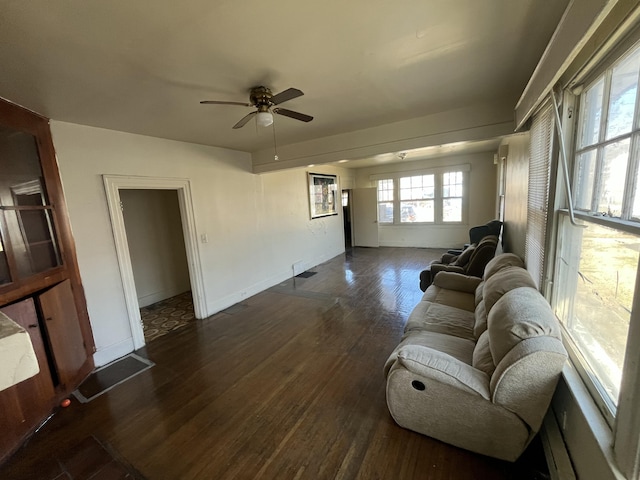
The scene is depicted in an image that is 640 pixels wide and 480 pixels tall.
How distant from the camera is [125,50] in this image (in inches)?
55.6

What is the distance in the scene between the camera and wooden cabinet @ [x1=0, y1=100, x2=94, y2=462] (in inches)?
72.3

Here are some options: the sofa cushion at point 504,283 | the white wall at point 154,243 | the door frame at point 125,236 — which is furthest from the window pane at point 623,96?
the white wall at point 154,243

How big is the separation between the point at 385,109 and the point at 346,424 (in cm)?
269

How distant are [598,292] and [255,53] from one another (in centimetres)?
216

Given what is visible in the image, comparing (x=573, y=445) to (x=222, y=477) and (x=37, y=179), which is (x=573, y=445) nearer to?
(x=222, y=477)

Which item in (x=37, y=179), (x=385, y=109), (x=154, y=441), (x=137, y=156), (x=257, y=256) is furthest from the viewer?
(x=257, y=256)

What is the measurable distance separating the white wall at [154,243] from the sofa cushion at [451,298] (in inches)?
164

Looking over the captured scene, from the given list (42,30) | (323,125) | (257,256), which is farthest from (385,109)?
(257,256)

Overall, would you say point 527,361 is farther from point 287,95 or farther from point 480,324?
point 287,95

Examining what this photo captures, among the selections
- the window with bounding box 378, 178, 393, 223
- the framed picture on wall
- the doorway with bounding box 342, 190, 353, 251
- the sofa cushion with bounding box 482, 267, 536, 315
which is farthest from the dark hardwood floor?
the doorway with bounding box 342, 190, 353, 251

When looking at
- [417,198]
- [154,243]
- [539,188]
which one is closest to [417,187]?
[417,198]

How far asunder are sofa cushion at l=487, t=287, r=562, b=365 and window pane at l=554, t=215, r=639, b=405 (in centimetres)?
16

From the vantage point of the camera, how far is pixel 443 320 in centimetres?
230

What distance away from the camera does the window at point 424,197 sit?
22.1 feet
